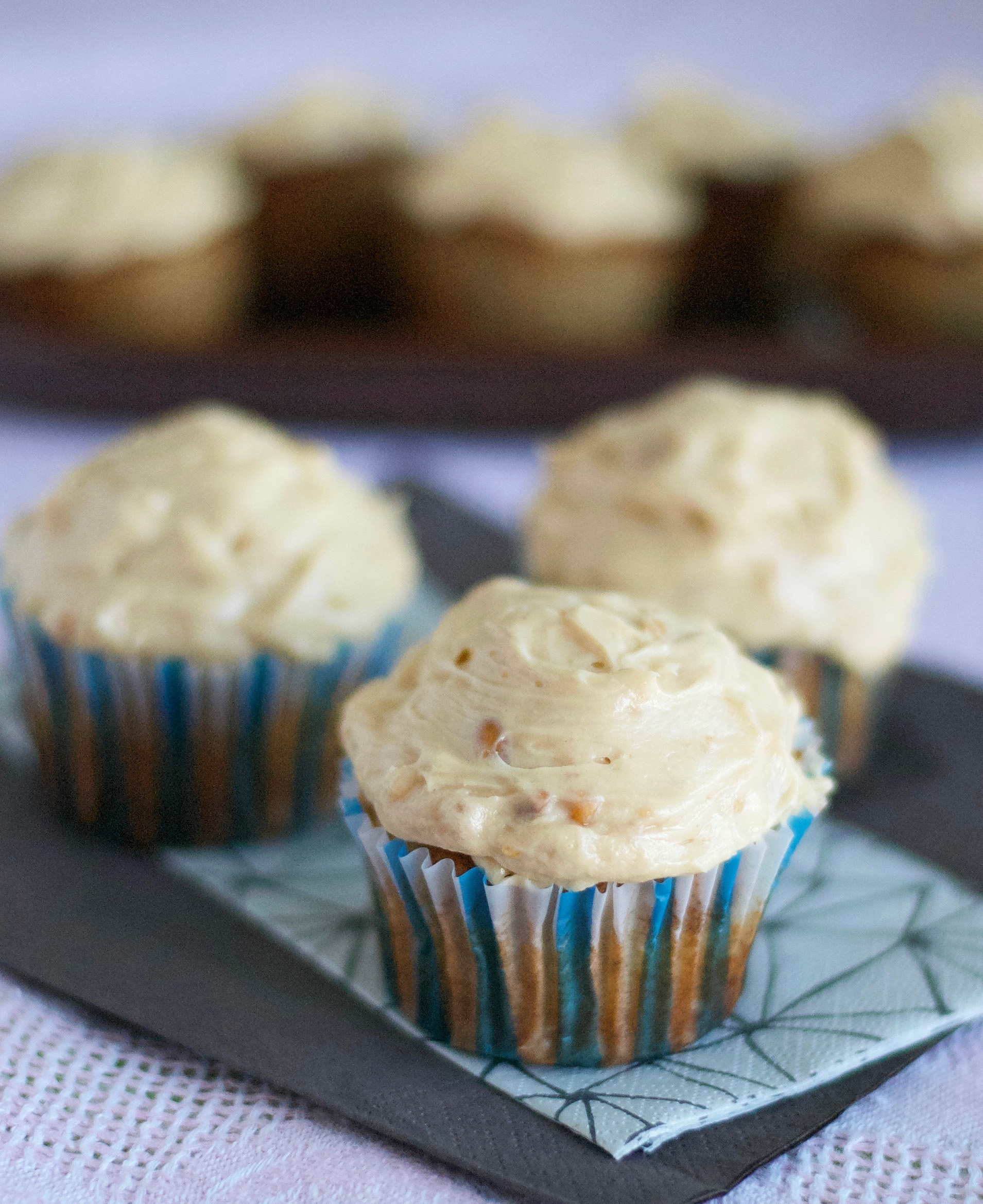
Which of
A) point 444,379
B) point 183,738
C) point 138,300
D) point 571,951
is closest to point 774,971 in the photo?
point 571,951

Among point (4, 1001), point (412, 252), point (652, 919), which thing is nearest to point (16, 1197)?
point (4, 1001)

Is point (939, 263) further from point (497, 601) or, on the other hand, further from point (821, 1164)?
point (821, 1164)

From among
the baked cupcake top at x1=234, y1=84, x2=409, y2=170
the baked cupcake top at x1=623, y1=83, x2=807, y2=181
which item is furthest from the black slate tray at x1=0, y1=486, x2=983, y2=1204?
the baked cupcake top at x1=234, y1=84, x2=409, y2=170

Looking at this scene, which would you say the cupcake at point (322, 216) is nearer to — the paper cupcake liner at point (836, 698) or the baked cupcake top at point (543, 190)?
the baked cupcake top at point (543, 190)

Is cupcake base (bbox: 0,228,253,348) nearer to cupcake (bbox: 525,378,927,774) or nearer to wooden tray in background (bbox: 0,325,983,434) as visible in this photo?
wooden tray in background (bbox: 0,325,983,434)

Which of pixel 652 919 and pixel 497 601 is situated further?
pixel 497 601

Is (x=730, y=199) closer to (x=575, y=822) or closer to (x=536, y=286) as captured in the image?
(x=536, y=286)
